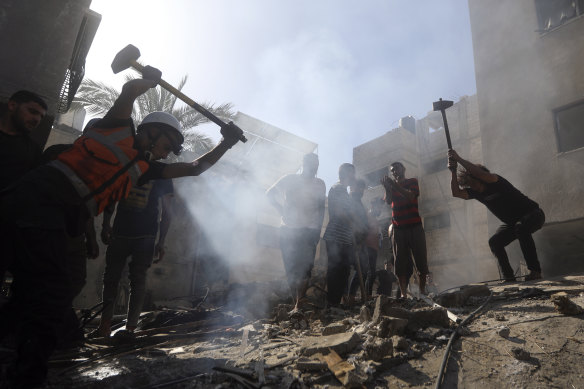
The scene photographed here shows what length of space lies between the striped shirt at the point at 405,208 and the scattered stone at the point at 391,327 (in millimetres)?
2341

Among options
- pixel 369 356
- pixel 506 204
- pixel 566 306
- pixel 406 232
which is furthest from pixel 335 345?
pixel 506 204

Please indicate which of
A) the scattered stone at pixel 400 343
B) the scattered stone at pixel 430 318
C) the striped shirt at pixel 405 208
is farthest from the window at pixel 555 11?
the scattered stone at pixel 400 343

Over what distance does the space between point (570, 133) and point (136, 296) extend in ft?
32.4

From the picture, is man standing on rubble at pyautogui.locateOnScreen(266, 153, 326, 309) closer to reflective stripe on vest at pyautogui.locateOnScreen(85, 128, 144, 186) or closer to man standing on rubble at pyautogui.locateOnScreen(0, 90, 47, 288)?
reflective stripe on vest at pyautogui.locateOnScreen(85, 128, 144, 186)

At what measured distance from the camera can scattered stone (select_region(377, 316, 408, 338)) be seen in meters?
2.82

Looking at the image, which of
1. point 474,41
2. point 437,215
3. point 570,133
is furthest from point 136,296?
point 437,215

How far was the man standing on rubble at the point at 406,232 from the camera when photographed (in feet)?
15.9

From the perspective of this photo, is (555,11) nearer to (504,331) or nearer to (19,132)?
(504,331)

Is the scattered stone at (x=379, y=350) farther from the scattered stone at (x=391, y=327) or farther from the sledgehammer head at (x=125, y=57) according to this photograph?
the sledgehammer head at (x=125, y=57)

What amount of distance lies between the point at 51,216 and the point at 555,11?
38.9ft

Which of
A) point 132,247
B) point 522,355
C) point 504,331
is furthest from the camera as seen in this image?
point 132,247

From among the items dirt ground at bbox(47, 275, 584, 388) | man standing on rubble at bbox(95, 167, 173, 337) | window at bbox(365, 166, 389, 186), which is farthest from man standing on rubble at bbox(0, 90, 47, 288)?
window at bbox(365, 166, 389, 186)

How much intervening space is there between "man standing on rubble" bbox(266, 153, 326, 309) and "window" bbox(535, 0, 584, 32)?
8.44 m

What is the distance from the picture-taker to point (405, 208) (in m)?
5.06
